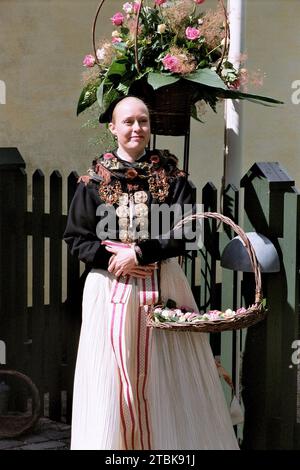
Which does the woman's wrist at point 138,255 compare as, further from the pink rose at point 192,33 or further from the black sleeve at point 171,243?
the pink rose at point 192,33

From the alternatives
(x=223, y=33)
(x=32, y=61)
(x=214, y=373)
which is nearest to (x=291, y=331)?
(x=214, y=373)

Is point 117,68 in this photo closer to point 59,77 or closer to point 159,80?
point 159,80

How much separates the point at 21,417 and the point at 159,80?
229cm

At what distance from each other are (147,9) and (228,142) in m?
0.83

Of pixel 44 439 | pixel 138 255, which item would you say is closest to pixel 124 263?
pixel 138 255

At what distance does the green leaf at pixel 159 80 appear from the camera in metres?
5.73

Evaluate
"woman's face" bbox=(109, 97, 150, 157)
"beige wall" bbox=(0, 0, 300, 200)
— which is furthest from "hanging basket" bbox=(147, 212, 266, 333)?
"beige wall" bbox=(0, 0, 300, 200)

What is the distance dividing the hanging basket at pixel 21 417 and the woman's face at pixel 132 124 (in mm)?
1945

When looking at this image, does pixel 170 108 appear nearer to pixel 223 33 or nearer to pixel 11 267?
pixel 223 33

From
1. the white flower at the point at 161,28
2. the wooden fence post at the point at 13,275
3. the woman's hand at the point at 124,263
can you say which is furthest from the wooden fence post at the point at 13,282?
the woman's hand at the point at 124,263

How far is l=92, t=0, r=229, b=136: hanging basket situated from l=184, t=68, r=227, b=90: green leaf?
6cm

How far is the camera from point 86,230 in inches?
218

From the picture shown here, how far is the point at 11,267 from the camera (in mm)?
7156

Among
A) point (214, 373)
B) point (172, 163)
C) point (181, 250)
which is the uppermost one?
point (172, 163)
